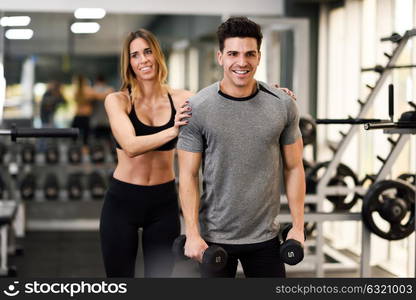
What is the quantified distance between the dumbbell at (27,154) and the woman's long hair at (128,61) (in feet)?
15.3

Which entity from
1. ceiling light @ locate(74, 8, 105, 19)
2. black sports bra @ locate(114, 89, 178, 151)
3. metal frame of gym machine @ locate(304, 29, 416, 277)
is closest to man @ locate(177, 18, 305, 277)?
black sports bra @ locate(114, 89, 178, 151)

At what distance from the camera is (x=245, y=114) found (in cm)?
197

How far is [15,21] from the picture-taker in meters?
7.40

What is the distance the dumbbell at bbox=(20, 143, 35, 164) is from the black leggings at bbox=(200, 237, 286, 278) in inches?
204

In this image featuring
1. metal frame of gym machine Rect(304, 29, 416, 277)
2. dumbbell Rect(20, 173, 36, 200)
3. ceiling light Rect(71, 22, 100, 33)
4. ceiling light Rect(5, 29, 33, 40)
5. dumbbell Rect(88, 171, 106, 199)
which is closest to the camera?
metal frame of gym machine Rect(304, 29, 416, 277)

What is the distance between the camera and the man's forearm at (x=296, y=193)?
207 centimetres

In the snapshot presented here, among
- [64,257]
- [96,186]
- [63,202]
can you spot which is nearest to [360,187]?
[64,257]

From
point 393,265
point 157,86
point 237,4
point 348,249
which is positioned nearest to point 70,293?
point 157,86

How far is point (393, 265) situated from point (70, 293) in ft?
Result: 12.4

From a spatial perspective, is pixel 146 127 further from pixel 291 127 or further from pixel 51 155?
pixel 51 155

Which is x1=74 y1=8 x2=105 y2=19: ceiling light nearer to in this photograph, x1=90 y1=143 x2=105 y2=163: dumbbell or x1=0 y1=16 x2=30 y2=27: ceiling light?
x1=0 y1=16 x2=30 y2=27: ceiling light

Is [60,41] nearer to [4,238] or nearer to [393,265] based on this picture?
[4,238]

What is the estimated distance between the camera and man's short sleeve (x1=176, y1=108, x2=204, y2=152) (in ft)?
6.49

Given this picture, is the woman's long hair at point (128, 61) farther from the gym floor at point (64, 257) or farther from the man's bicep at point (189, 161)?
the gym floor at point (64, 257)
